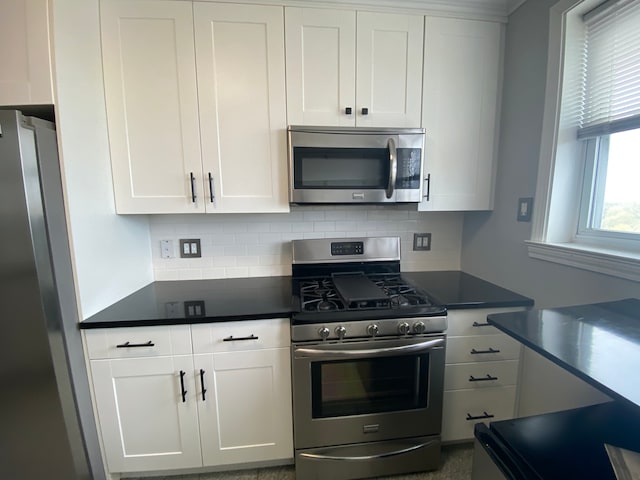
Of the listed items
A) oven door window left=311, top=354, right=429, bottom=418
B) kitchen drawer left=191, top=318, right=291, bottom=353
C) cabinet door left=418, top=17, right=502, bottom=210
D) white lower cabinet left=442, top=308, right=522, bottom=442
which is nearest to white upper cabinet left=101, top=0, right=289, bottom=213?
kitchen drawer left=191, top=318, right=291, bottom=353

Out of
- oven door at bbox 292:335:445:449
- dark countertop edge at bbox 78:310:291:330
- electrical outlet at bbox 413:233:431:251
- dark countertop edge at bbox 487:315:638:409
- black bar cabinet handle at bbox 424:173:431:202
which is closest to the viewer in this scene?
dark countertop edge at bbox 487:315:638:409

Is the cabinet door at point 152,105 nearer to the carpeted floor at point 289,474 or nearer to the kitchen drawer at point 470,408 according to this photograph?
the carpeted floor at point 289,474

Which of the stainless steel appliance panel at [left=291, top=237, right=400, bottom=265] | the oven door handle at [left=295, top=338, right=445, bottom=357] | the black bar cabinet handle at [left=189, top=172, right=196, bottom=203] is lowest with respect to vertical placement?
the oven door handle at [left=295, top=338, right=445, bottom=357]

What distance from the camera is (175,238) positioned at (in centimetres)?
189

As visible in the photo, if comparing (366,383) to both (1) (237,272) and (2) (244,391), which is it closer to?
(2) (244,391)

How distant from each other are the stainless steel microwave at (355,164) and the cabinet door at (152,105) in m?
0.54

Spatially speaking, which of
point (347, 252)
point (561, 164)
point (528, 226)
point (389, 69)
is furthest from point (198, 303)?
point (561, 164)

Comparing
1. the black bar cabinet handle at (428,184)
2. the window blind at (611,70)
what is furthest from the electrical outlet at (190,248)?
the window blind at (611,70)

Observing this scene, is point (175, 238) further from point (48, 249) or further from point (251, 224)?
point (48, 249)

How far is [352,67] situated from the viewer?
1.55 m

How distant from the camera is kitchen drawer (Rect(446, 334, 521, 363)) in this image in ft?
4.95

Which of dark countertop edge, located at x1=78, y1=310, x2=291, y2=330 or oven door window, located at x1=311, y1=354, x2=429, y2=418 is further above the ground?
dark countertop edge, located at x1=78, y1=310, x2=291, y2=330

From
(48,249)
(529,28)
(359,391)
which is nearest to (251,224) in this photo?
(48,249)

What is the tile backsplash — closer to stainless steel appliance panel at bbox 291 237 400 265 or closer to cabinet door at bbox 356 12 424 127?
stainless steel appliance panel at bbox 291 237 400 265
